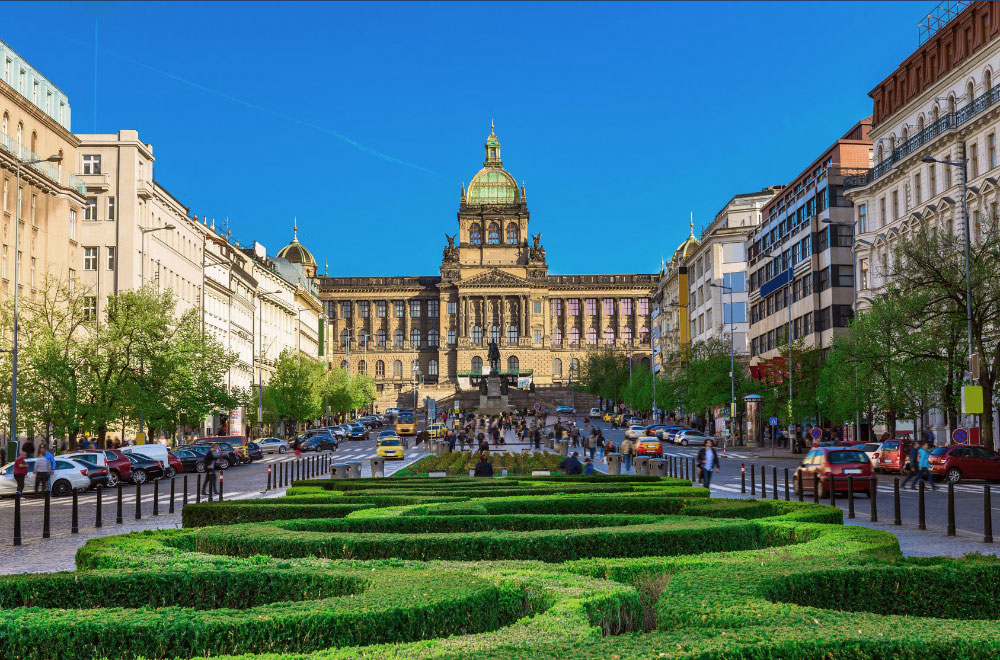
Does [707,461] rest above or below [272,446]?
above

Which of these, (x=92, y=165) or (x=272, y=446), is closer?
(x=272, y=446)

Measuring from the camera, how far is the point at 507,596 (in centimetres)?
935

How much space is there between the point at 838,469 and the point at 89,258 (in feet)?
187

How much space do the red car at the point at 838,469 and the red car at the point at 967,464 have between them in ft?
26.9

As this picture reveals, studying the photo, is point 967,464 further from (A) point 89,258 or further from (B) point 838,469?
(A) point 89,258

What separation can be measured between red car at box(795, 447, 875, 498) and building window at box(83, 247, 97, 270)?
5516 centimetres

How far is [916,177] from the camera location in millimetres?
62125

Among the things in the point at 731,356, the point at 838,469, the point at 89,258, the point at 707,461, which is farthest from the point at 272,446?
the point at 838,469

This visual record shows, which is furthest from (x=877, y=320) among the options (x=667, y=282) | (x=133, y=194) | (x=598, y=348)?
(x=598, y=348)

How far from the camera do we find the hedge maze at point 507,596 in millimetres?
7207

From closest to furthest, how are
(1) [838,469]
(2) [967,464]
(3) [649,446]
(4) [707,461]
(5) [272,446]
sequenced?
(1) [838,469] → (4) [707,461] → (2) [967,464] → (3) [649,446] → (5) [272,446]

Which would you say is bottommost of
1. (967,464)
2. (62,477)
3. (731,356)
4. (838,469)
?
(62,477)

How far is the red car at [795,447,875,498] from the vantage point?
30.8 m

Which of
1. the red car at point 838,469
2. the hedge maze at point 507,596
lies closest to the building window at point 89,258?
the red car at point 838,469
